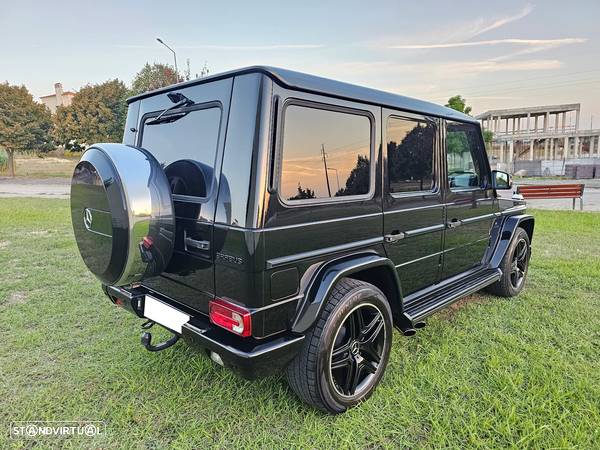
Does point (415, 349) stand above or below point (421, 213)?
below

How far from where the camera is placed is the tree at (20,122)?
2631cm

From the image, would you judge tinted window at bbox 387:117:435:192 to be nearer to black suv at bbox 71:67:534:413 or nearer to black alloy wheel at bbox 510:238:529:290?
black suv at bbox 71:67:534:413

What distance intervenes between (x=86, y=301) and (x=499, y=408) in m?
3.96

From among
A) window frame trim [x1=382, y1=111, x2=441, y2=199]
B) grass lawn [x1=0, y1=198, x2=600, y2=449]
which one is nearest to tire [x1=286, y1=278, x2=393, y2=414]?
grass lawn [x1=0, y1=198, x2=600, y2=449]

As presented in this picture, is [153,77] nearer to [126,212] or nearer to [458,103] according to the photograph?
[458,103]

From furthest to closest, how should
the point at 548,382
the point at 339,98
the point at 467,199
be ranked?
the point at 467,199 → the point at 548,382 → the point at 339,98

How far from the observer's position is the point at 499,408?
228cm

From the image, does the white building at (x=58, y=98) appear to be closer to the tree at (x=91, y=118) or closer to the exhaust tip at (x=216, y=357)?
Result: the tree at (x=91, y=118)

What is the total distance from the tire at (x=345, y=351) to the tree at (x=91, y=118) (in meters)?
28.8

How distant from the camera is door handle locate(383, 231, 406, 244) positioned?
8.56 ft

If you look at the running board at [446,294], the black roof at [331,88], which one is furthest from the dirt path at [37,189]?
the running board at [446,294]

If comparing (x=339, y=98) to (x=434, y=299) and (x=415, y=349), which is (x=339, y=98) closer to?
(x=434, y=299)

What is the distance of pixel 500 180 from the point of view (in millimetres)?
3896

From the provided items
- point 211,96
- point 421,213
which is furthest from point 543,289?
point 211,96
